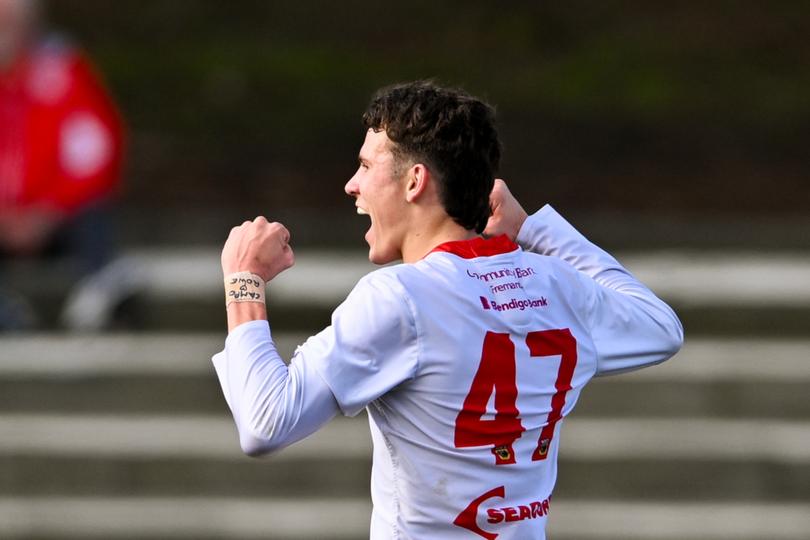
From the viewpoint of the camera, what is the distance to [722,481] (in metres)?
8.30

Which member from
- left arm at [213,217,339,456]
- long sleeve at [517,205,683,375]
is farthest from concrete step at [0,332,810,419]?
left arm at [213,217,339,456]

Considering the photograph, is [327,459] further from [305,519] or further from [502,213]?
[502,213]

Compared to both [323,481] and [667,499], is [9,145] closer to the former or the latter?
[323,481]

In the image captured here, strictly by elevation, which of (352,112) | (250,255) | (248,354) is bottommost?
(248,354)

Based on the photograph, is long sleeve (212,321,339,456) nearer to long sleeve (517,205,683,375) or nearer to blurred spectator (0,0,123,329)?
long sleeve (517,205,683,375)

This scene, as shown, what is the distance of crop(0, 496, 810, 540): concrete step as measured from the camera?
8.07 metres

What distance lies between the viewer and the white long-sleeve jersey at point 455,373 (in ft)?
8.07

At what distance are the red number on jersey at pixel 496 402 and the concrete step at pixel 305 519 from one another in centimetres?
553

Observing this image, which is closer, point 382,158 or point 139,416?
point 382,158

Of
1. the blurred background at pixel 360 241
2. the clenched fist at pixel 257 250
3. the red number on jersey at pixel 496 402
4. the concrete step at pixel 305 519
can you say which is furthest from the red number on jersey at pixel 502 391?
the concrete step at pixel 305 519

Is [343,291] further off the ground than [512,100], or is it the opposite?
[512,100]

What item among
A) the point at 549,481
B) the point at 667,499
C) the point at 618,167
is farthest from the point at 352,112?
the point at 549,481

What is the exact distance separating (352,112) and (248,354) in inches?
270

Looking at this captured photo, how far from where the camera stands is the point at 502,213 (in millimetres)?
2922
